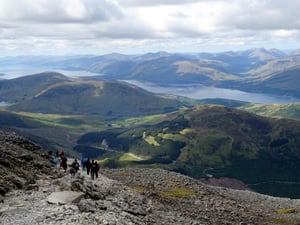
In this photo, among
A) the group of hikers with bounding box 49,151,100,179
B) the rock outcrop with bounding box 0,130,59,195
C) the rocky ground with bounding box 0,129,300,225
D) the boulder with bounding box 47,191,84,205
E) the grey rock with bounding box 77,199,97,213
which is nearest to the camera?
the rocky ground with bounding box 0,129,300,225

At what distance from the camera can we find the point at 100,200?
42312mm

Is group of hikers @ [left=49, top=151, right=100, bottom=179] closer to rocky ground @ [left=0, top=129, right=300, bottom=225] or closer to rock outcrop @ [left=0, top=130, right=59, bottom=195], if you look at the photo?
rocky ground @ [left=0, top=129, right=300, bottom=225]

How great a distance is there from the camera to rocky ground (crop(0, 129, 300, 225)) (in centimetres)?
3388

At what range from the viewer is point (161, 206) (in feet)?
173

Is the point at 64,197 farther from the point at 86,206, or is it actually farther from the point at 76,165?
the point at 76,165

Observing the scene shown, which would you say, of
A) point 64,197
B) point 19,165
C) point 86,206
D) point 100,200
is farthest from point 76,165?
point 86,206

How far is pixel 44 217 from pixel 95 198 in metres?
11.4

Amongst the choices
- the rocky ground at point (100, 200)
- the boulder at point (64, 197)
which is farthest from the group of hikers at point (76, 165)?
the boulder at point (64, 197)

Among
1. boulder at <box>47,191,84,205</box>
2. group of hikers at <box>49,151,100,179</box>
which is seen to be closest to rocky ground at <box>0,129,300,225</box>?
boulder at <box>47,191,84,205</box>

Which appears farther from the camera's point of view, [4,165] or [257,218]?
[257,218]

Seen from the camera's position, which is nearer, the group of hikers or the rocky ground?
the rocky ground

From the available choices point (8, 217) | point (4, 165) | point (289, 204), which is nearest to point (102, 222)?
point (8, 217)

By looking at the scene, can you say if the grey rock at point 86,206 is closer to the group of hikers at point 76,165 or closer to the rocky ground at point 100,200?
the rocky ground at point 100,200

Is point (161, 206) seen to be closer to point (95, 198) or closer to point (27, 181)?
point (95, 198)
